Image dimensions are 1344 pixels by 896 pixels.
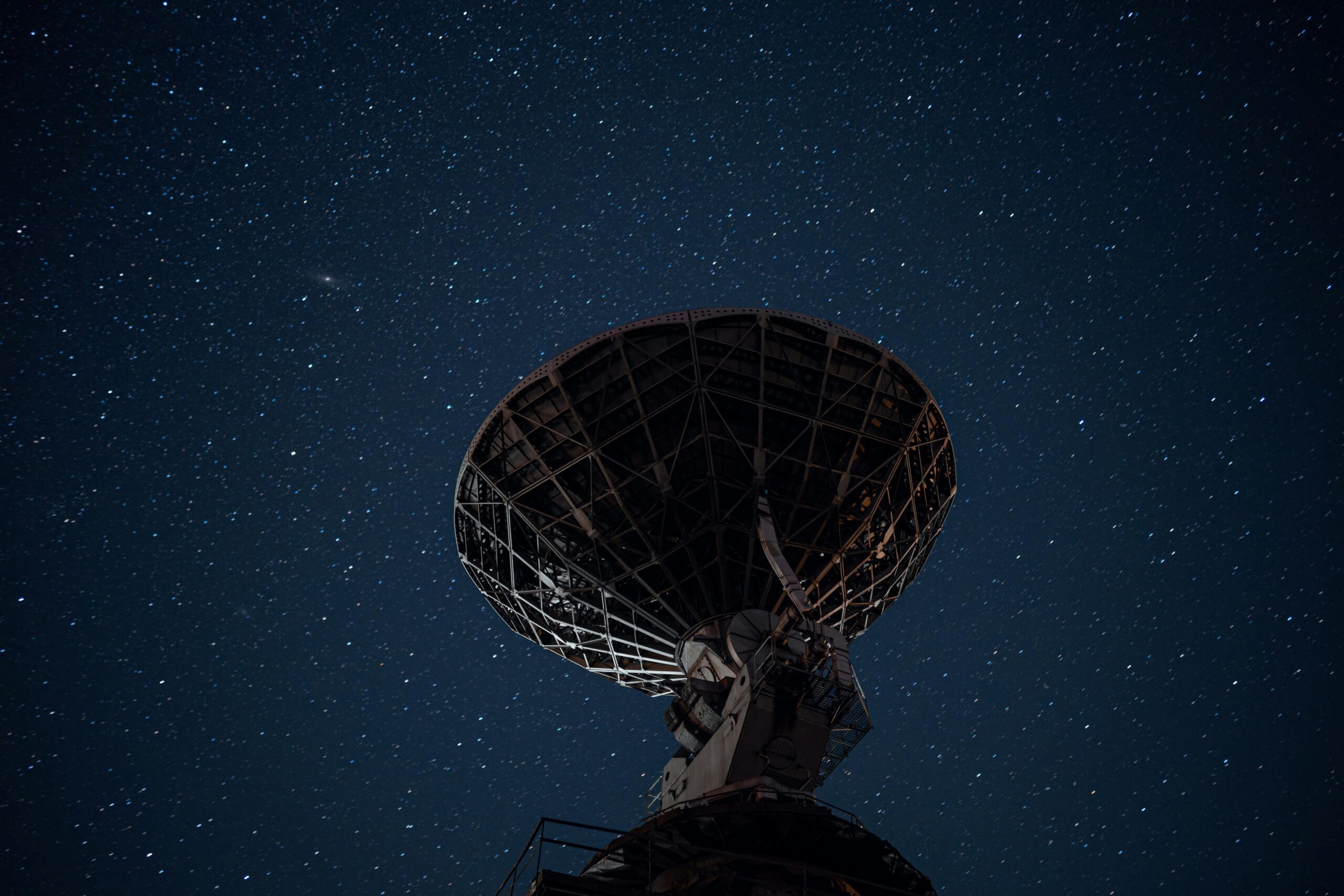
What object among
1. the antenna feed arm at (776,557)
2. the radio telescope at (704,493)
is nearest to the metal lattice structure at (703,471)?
the radio telescope at (704,493)

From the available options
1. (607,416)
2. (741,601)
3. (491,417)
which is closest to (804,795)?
(741,601)

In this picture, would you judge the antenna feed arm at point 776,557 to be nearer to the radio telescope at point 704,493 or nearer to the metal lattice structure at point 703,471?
the radio telescope at point 704,493

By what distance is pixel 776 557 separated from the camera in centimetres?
2105

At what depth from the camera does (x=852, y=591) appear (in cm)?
2444

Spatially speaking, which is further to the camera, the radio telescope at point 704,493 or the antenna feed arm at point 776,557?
the radio telescope at point 704,493

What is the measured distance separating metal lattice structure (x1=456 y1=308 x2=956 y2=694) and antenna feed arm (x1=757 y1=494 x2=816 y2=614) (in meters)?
0.42

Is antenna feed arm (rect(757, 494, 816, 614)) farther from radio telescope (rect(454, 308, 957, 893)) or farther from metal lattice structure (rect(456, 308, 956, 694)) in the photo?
metal lattice structure (rect(456, 308, 956, 694))

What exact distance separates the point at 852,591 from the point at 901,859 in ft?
28.5

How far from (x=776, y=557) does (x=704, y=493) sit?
2.79m

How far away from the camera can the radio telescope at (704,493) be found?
2219cm

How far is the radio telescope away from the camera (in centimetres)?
2219

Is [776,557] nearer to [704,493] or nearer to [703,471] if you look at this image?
[704,493]

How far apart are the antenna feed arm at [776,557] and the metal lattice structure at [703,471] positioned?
1.37 ft

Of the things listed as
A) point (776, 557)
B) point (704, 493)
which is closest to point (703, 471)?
point (704, 493)
